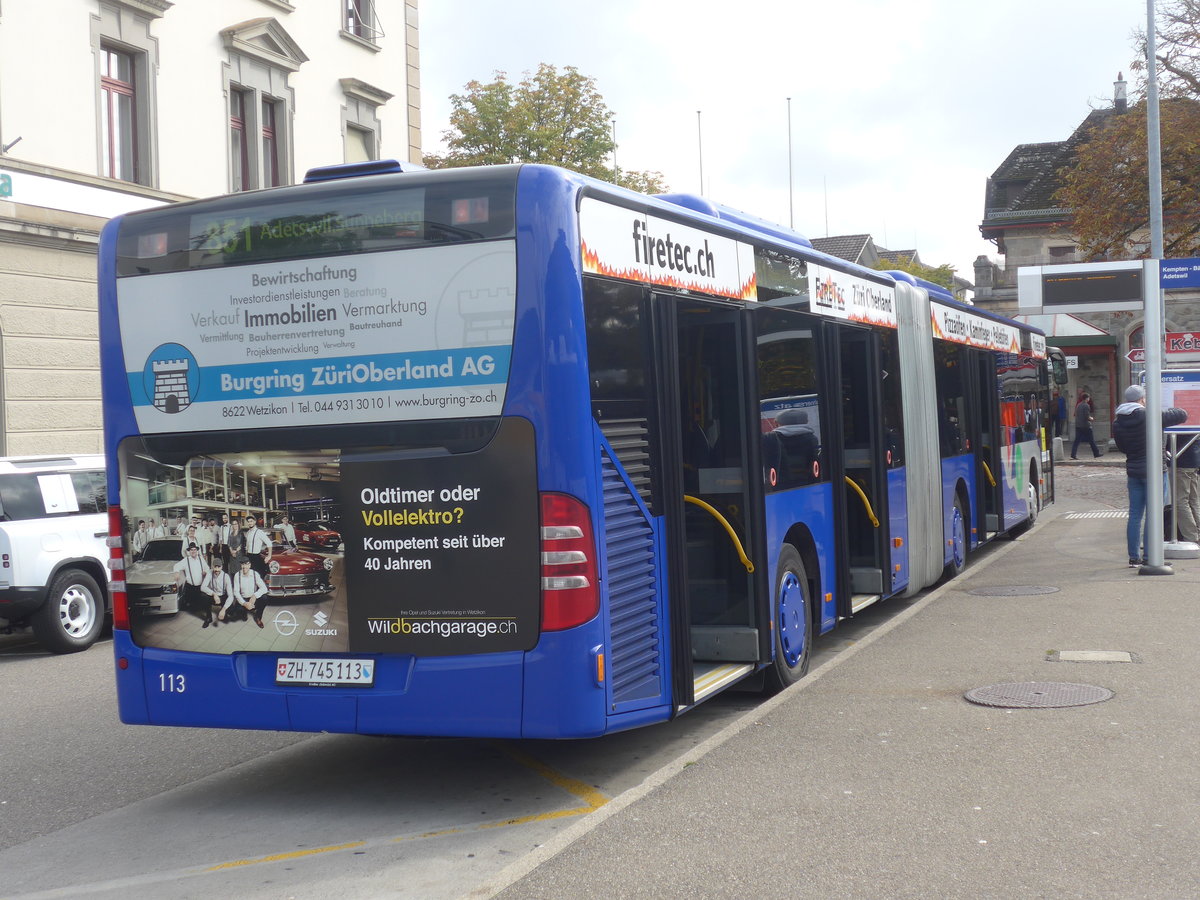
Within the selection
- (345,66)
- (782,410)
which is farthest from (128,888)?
(345,66)

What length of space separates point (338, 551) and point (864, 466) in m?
5.41

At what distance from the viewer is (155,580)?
6387 mm

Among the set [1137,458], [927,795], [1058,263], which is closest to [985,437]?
[1137,458]

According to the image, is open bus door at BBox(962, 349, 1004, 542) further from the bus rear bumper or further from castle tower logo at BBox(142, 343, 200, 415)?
castle tower logo at BBox(142, 343, 200, 415)

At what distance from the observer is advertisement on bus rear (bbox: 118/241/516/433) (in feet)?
19.1

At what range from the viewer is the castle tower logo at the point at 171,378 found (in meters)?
6.34

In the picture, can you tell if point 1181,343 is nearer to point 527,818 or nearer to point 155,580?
point 527,818

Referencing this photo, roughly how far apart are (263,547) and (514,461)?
129cm

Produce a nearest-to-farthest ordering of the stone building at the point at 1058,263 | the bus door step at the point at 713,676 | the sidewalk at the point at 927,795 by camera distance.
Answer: the sidewalk at the point at 927,795
the bus door step at the point at 713,676
the stone building at the point at 1058,263

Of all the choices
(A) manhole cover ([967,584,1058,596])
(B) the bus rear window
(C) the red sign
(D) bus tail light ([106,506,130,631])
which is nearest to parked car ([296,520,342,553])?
(D) bus tail light ([106,506,130,631])

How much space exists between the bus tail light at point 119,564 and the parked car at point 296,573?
2.69 feet

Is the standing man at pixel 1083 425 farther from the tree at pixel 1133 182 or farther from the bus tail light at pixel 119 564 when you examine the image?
the bus tail light at pixel 119 564

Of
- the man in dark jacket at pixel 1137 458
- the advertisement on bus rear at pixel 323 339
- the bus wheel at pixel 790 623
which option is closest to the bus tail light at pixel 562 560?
the advertisement on bus rear at pixel 323 339

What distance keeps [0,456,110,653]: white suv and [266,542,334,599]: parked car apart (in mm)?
6727
